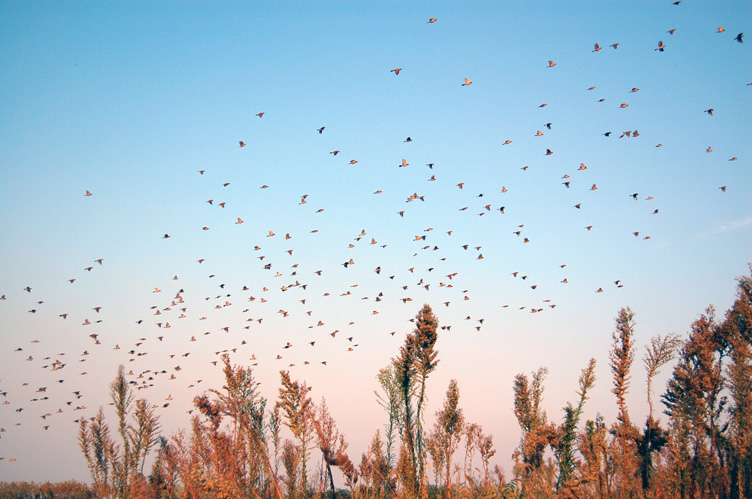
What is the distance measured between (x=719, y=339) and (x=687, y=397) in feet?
19.7

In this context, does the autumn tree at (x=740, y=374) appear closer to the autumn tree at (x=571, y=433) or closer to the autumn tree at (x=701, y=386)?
the autumn tree at (x=701, y=386)

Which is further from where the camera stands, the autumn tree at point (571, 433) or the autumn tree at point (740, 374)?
the autumn tree at point (740, 374)

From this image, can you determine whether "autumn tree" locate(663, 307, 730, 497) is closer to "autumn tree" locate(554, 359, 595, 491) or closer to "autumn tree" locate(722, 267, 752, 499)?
"autumn tree" locate(722, 267, 752, 499)

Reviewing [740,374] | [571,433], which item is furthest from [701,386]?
[571,433]

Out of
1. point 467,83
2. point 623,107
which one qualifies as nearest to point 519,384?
point 623,107

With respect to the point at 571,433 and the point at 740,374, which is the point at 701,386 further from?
the point at 571,433

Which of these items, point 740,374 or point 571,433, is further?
point 740,374

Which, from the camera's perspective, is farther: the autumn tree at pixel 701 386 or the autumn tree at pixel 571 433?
the autumn tree at pixel 701 386

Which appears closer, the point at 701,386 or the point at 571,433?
the point at 571,433

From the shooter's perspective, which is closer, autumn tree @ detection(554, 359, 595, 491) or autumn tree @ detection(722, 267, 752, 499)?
autumn tree @ detection(554, 359, 595, 491)

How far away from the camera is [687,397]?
3550 cm

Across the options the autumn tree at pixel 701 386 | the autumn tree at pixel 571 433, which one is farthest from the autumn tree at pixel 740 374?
the autumn tree at pixel 571 433

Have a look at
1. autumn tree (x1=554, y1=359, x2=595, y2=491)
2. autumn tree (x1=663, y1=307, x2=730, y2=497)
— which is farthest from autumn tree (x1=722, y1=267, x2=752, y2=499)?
autumn tree (x1=554, y1=359, x2=595, y2=491)

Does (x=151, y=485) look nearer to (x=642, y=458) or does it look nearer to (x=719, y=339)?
(x=642, y=458)
